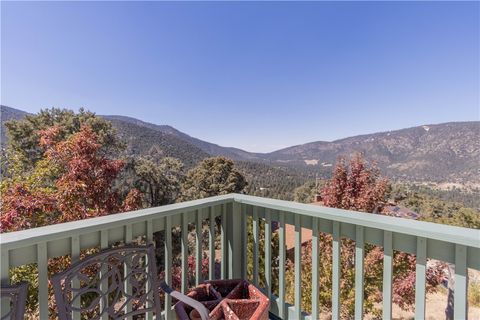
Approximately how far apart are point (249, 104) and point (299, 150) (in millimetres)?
44777

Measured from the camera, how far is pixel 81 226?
4.46ft

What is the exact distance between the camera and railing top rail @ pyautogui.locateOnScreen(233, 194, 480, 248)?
111 cm

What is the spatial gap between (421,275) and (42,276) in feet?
6.19

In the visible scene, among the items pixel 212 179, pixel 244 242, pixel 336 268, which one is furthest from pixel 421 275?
pixel 212 179

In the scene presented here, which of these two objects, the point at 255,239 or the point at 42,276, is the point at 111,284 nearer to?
the point at 42,276

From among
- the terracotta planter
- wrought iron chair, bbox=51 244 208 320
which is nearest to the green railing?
wrought iron chair, bbox=51 244 208 320

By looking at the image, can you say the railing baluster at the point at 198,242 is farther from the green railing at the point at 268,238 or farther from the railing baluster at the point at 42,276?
the railing baluster at the point at 42,276

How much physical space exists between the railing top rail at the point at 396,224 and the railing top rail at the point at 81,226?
75 cm

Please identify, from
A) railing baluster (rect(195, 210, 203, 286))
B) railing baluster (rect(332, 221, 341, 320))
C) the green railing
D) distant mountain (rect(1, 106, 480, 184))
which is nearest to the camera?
the green railing

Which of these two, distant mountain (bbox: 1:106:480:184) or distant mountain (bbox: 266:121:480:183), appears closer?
distant mountain (bbox: 1:106:480:184)

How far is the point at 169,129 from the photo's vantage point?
109ft

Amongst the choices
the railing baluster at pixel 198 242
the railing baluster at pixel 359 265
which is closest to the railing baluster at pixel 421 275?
the railing baluster at pixel 359 265

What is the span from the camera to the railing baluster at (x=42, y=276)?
1.23 meters

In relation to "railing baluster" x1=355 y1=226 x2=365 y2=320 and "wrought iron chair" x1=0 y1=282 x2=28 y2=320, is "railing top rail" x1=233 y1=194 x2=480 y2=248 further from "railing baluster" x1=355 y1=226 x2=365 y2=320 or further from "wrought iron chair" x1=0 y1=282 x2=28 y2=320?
"wrought iron chair" x1=0 y1=282 x2=28 y2=320
